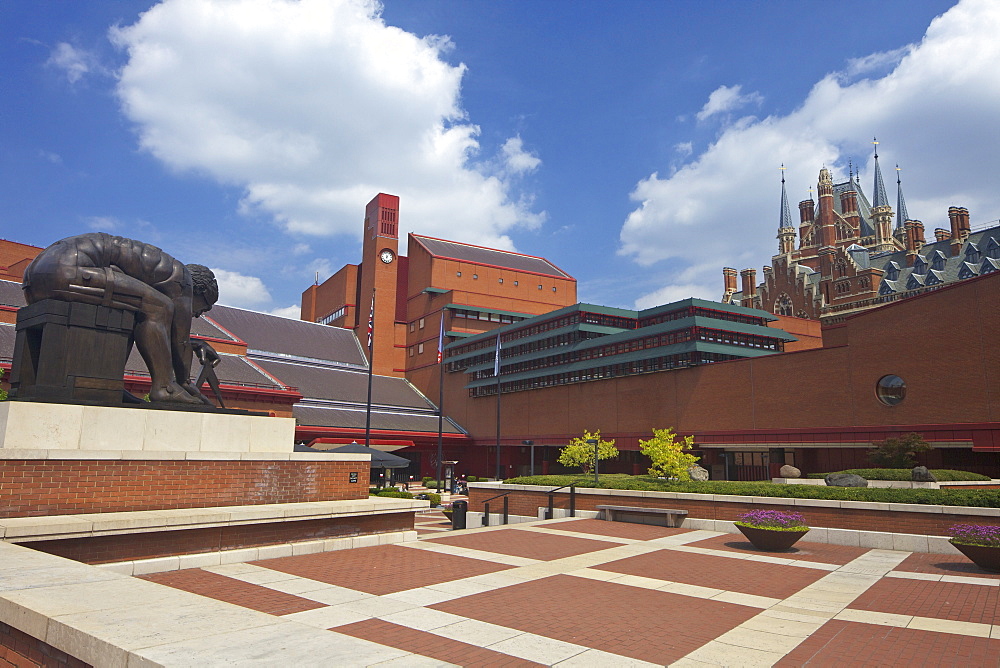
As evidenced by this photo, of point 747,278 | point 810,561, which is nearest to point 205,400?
point 810,561

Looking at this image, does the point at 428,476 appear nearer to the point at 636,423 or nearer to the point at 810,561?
the point at 636,423

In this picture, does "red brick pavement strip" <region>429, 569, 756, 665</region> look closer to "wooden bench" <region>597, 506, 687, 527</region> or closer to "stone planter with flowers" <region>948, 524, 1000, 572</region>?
"stone planter with flowers" <region>948, 524, 1000, 572</region>

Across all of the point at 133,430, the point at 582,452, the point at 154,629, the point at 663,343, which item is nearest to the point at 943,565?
the point at 154,629

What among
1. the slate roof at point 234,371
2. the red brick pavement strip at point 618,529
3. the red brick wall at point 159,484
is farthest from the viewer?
the slate roof at point 234,371

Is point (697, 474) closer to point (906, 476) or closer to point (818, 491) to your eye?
point (906, 476)

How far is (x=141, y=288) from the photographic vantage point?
1347 cm

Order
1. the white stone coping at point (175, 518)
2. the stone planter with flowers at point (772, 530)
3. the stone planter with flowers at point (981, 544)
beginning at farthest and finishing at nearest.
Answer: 1. the stone planter with flowers at point (772, 530)
2. the stone planter with flowers at point (981, 544)
3. the white stone coping at point (175, 518)

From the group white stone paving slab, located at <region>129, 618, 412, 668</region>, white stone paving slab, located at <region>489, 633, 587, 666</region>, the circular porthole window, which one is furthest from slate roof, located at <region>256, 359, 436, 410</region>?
white stone paving slab, located at <region>129, 618, 412, 668</region>

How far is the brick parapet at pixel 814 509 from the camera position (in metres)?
15.2

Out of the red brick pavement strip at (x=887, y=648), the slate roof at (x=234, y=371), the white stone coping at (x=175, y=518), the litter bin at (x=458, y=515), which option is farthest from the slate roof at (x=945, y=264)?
the white stone coping at (x=175, y=518)

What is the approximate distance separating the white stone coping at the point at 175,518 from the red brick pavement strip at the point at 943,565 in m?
10.7

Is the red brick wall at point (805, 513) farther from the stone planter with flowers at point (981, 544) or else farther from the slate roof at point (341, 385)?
the slate roof at point (341, 385)

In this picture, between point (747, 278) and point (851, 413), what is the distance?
68521 millimetres

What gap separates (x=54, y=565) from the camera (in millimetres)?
7074
